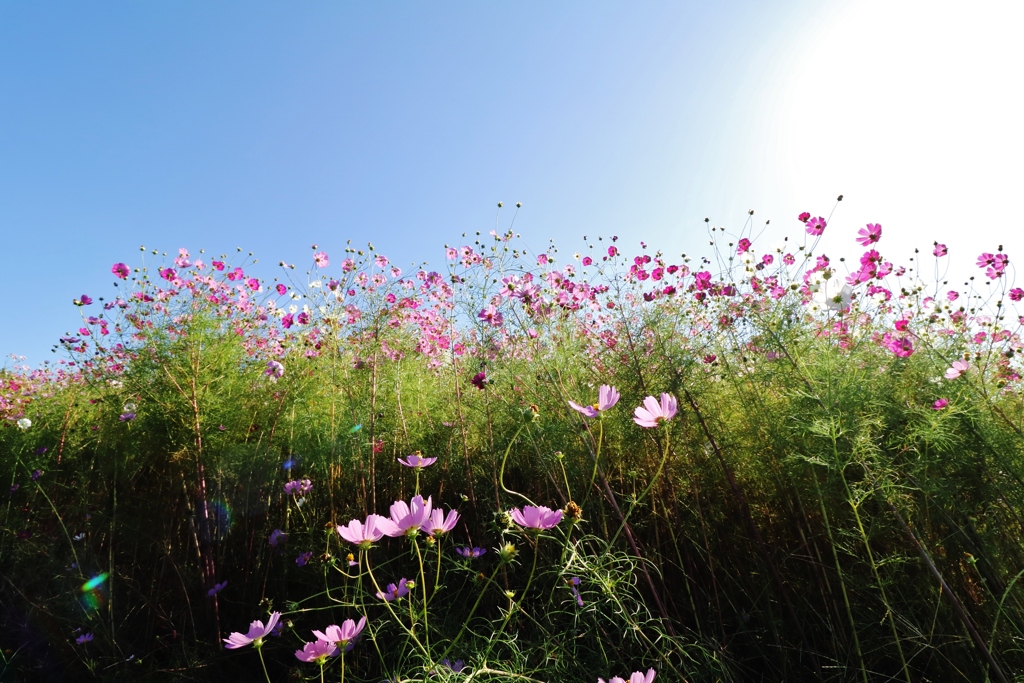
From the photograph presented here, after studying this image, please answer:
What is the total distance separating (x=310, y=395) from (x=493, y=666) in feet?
5.40

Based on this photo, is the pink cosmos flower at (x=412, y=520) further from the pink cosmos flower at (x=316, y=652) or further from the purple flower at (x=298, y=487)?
the purple flower at (x=298, y=487)

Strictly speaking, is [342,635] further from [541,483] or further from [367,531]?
[541,483]

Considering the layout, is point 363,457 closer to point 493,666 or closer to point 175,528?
point 175,528

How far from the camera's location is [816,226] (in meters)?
1.91

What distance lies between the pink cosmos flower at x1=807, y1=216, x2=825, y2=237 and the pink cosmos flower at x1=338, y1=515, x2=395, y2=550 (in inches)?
71.8

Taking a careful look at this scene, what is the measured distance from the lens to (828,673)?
1261 millimetres

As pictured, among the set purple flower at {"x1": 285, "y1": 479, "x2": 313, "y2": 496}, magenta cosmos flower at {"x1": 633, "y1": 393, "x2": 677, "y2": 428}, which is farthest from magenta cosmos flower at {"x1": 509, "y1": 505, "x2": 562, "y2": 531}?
purple flower at {"x1": 285, "y1": 479, "x2": 313, "y2": 496}

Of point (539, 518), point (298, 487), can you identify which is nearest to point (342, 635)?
point (539, 518)

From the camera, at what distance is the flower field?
1.27 meters

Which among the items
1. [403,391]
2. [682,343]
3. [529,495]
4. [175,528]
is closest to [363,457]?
[403,391]

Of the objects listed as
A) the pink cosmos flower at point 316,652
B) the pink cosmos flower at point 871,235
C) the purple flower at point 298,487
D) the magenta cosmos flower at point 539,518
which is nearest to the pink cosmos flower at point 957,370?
the pink cosmos flower at point 871,235

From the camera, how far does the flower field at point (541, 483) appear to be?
4.17 ft

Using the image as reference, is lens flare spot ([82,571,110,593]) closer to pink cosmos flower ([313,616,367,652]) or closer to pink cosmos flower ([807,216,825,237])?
pink cosmos flower ([313,616,367,652])

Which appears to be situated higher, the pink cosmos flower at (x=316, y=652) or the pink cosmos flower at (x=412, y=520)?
the pink cosmos flower at (x=412, y=520)
